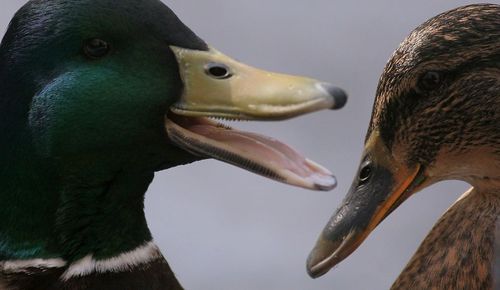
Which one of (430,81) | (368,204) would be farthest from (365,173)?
(430,81)

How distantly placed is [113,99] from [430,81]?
1.72 feet

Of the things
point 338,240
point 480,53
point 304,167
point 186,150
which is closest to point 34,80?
point 186,150

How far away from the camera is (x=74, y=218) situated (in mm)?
1862

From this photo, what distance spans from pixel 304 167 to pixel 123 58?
12.8 inches

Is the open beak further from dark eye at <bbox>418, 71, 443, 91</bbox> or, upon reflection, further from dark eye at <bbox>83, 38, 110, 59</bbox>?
dark eye at <bbox>418, 71, 443, 91</bbox>

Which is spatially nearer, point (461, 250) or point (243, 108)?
point (243, 108)

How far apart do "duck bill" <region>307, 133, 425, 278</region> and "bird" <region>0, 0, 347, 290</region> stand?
250mm

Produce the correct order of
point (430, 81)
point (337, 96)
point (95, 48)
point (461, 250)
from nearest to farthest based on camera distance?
point (337, 96), point (95, 48), point (430, 81), point (461, 250)

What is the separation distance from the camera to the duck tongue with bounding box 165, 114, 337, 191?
5.62ft

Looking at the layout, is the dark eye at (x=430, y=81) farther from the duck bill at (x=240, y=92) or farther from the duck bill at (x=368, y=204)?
the duck bill at (x=240, y=92)

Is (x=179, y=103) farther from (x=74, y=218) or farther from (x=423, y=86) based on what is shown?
(x=423, y=86)

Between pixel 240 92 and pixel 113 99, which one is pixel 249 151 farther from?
pixel 113 99

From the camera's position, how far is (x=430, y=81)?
1.91 m

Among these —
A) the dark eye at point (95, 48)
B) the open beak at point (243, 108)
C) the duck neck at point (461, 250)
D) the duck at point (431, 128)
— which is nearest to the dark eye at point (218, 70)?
the open beak at point (243, 108)
